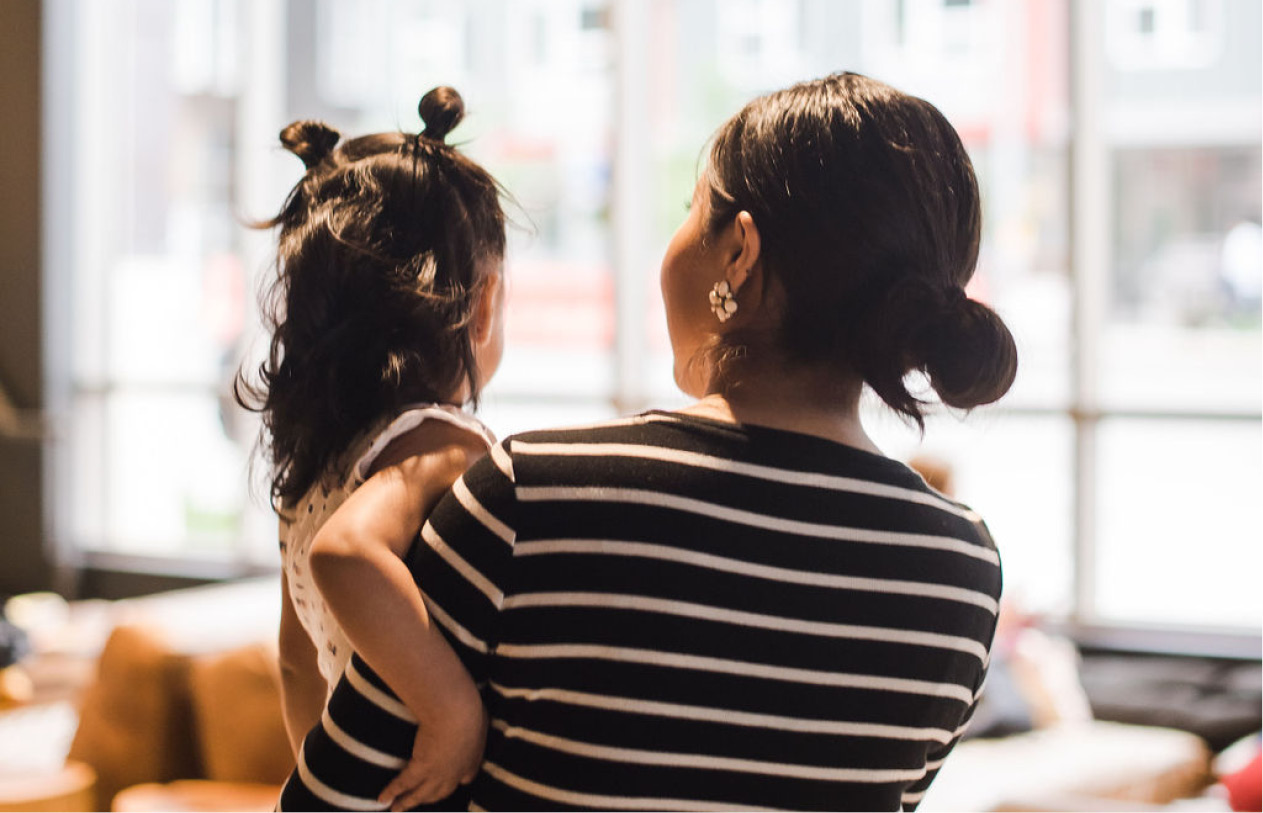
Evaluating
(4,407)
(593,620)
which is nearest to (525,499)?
(593,620)

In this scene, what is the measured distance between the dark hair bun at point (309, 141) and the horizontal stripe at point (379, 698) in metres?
0.54

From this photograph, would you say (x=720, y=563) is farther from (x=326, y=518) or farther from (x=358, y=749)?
(x=326, y=518)

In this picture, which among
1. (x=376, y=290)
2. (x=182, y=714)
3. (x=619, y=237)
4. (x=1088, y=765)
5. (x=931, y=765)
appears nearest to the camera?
(x=931, y=765)

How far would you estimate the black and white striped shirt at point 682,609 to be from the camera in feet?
2.61

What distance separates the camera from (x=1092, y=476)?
482 centimetres

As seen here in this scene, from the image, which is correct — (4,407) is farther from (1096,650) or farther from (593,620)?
(593,620)

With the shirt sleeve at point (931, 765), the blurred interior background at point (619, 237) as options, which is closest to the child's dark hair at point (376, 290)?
the shirt sleeve at point (931, 765)

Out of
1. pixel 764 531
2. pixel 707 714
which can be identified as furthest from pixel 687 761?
pixel 764 531

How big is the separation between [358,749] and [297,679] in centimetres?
38

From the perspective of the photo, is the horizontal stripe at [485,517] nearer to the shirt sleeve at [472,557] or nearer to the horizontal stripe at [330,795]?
the shirt sleeve at [472,557]

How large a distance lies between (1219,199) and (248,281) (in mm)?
4316

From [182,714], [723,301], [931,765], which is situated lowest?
[182,714]

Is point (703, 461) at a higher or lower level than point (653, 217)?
lower

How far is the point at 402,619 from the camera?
2.71 feet
